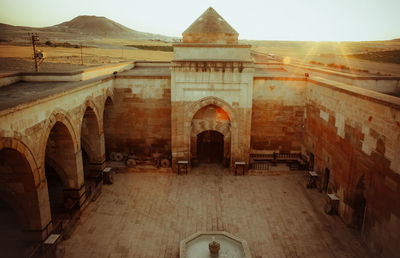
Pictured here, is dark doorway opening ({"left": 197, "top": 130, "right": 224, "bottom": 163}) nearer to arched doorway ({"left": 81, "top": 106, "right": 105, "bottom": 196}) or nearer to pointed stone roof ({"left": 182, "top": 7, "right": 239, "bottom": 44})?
pointed stone roof ({"left": 182, "top": 7, "right": 239, "bottom": 44})

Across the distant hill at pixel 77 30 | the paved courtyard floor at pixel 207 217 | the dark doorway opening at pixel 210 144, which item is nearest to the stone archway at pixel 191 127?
the paved courtyard floor at pixel 207 217

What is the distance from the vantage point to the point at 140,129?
16031mm

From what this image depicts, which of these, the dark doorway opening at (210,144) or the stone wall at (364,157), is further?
the dark doorway opening at (210,144)

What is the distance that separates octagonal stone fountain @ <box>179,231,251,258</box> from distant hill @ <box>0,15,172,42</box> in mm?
52547

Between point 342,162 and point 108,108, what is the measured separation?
11.9 m


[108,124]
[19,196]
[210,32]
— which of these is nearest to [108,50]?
[108,124]

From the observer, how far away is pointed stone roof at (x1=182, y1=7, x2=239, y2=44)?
48.1 feet

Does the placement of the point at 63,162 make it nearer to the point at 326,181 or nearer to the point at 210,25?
the point at 210,25

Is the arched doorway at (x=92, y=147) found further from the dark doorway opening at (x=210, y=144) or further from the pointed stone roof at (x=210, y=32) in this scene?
the pointed stone roof at (x=210, y=32)

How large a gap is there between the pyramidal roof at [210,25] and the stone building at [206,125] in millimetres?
65

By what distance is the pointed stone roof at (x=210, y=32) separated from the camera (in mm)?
14672

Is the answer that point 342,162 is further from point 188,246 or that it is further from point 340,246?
point 188,246

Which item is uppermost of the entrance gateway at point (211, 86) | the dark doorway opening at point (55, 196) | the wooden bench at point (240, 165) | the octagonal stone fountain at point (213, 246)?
the entrance gateway at point (211, 86)

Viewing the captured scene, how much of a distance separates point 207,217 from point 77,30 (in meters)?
89.0
